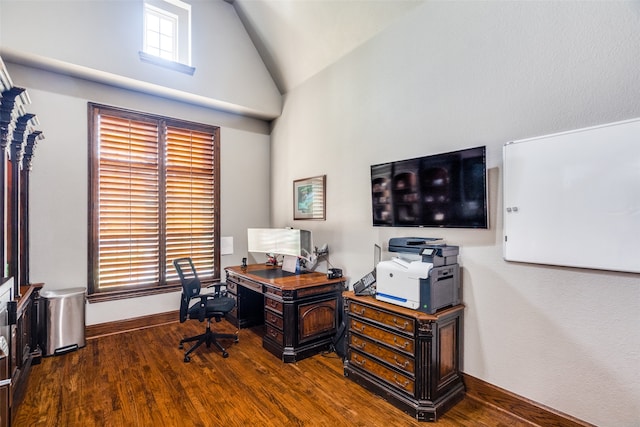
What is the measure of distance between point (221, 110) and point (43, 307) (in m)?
3.26

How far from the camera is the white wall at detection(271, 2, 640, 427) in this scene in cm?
183

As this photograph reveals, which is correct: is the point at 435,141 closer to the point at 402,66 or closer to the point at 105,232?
the point at 402,66

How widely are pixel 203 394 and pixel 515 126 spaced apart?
323 centimetres

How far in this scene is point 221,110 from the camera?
183 inches

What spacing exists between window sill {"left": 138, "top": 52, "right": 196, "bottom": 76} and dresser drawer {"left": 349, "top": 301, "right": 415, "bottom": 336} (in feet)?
11.7

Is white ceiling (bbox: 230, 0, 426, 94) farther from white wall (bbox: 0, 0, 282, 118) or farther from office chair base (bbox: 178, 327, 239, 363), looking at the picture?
office chair base (bbox: 178, 327, 239, 363)

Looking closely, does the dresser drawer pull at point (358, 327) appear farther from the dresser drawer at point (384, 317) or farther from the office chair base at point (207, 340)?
the office chair base at point (207, 340)

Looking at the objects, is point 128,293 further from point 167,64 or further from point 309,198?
point 167,64

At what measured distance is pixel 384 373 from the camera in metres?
2.44

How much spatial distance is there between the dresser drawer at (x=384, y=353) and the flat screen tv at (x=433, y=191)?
1.11 metres

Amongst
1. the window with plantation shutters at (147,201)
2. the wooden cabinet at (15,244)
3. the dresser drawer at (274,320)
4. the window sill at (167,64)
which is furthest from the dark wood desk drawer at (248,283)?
the window sill at (167,64)

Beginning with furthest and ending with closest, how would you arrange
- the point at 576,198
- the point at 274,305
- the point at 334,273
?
the point at 334,273 → the point at 274,305 → the point at 576,198

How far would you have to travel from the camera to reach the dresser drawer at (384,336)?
227 centimetres

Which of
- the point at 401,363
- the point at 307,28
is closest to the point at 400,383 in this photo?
the point at 401,363
